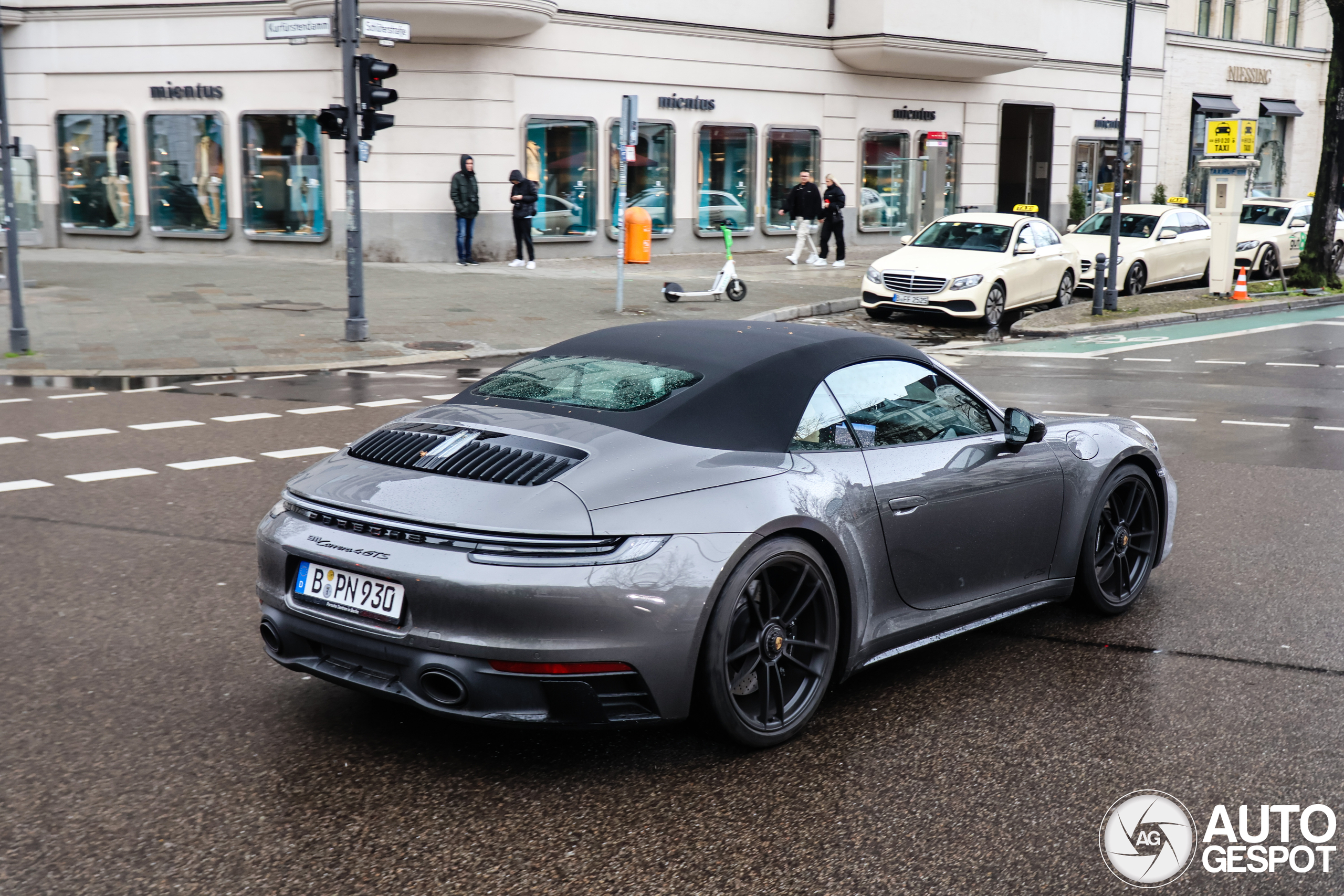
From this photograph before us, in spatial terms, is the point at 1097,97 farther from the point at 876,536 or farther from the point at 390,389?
the point at 876,536

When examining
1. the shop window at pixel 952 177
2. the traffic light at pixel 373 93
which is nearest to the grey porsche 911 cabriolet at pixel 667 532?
the traffic light at pixel 373 93

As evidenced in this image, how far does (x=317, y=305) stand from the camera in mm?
19281

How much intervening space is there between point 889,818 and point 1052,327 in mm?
16541

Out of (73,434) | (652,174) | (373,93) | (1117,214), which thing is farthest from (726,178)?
(73,434)

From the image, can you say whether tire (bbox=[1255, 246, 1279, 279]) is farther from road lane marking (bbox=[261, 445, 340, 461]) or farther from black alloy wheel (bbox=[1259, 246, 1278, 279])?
road lane marking (bbox=[261, 445, 340, 461])

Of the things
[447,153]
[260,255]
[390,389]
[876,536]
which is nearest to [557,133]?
[447,153]

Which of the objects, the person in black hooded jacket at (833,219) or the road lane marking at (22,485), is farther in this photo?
the person in black hooded jacket at (833,219)

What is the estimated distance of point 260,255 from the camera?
26.5m

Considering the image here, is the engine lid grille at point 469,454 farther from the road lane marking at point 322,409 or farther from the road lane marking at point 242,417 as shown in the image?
the road lane marking at point 322,409

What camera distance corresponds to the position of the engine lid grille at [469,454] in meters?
4.04

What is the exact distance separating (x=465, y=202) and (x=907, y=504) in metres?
21.3

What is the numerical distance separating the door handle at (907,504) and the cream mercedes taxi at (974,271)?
1468 centimetres

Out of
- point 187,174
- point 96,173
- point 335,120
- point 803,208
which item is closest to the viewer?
point 335,120

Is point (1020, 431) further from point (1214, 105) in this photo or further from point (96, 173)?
point (1214, 105)
